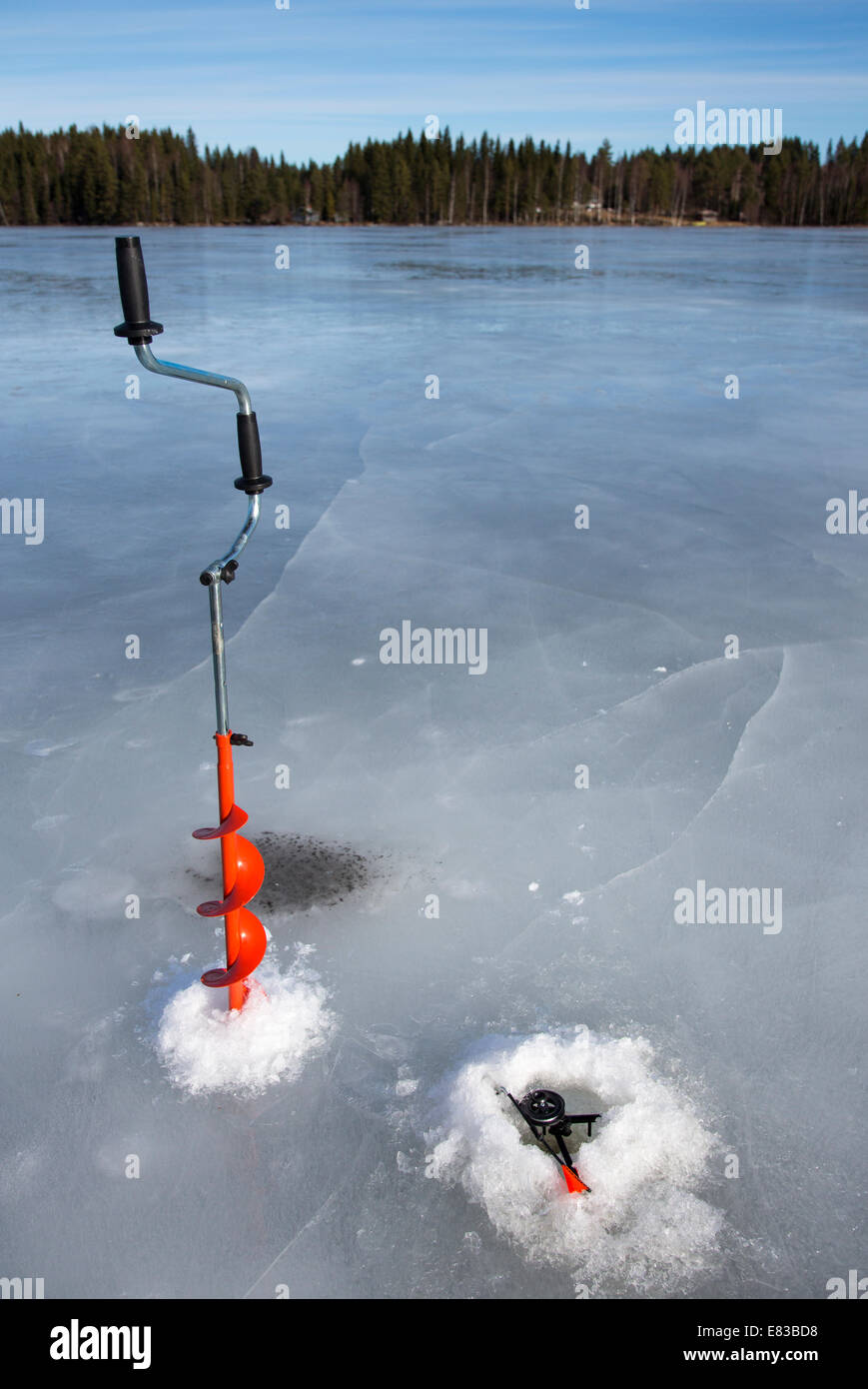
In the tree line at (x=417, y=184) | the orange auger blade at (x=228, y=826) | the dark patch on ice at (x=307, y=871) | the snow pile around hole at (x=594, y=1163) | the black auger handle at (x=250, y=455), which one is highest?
the tree line at (x=417, y=184)

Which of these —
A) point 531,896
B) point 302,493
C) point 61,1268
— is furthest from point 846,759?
point 302,493

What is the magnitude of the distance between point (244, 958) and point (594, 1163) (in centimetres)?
103

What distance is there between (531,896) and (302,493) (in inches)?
195

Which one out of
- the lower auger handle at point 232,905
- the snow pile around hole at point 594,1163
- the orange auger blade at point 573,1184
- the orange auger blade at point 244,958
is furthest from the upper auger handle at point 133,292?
the orange auger blade at point 573,1184

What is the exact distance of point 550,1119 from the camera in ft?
7.66

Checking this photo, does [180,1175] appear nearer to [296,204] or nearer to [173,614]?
[173,614]

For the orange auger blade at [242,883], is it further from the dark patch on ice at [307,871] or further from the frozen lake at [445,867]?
the dark patch on ice at [307,871]

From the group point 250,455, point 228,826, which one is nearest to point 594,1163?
point 228,826

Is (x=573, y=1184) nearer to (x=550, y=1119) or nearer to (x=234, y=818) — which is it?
(x=550, y=1119)

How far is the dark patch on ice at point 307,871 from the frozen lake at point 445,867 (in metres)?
0.02

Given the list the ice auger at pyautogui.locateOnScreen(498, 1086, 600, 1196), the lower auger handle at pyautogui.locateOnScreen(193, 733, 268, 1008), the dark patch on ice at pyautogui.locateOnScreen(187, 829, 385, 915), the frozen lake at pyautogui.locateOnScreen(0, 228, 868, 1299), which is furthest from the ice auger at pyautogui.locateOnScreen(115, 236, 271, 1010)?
the ice auger at pyautogui.locateOnScreen(498, 1086, 600, 1196)

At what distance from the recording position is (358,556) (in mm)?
6270

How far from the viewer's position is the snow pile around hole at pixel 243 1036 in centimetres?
257

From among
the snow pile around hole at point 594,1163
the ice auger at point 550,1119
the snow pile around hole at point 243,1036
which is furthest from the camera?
the snow pile around hole at point 243,1036
